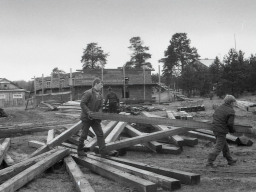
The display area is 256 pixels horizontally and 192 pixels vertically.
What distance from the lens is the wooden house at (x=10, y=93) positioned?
201ft

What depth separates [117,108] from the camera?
1755 cm

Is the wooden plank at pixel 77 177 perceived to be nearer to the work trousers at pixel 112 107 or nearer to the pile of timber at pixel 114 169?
the pile of timber at pixel 114 169

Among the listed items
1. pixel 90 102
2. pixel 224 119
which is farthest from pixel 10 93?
pixel 224 119

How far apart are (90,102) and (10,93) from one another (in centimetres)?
5934

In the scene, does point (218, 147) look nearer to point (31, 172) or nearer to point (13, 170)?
point (31, 172)

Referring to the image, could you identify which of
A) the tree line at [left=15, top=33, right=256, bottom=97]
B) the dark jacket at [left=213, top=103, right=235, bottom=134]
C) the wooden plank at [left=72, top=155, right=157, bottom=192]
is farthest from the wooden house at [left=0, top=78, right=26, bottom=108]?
the dark jacket at [left=213, top=103, right=235, bottom=134]

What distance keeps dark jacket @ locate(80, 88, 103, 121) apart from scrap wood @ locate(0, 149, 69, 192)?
0.98m

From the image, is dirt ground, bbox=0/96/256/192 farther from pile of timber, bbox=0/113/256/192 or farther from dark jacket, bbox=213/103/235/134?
dark jacket, bbox=213/103/235/134

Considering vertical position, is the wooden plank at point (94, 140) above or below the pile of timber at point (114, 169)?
above

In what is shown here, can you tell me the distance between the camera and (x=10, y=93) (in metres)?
63.1

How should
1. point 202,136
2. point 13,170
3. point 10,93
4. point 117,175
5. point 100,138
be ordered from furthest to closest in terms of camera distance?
point 10,93 < point 202,136 < point 100,138 < point 13,170 < point 117,175

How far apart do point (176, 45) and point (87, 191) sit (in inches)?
2592

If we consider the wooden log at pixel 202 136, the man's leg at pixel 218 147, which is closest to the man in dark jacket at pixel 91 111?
the man's leg at pixel 218 147

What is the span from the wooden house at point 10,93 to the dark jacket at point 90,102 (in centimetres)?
5629
